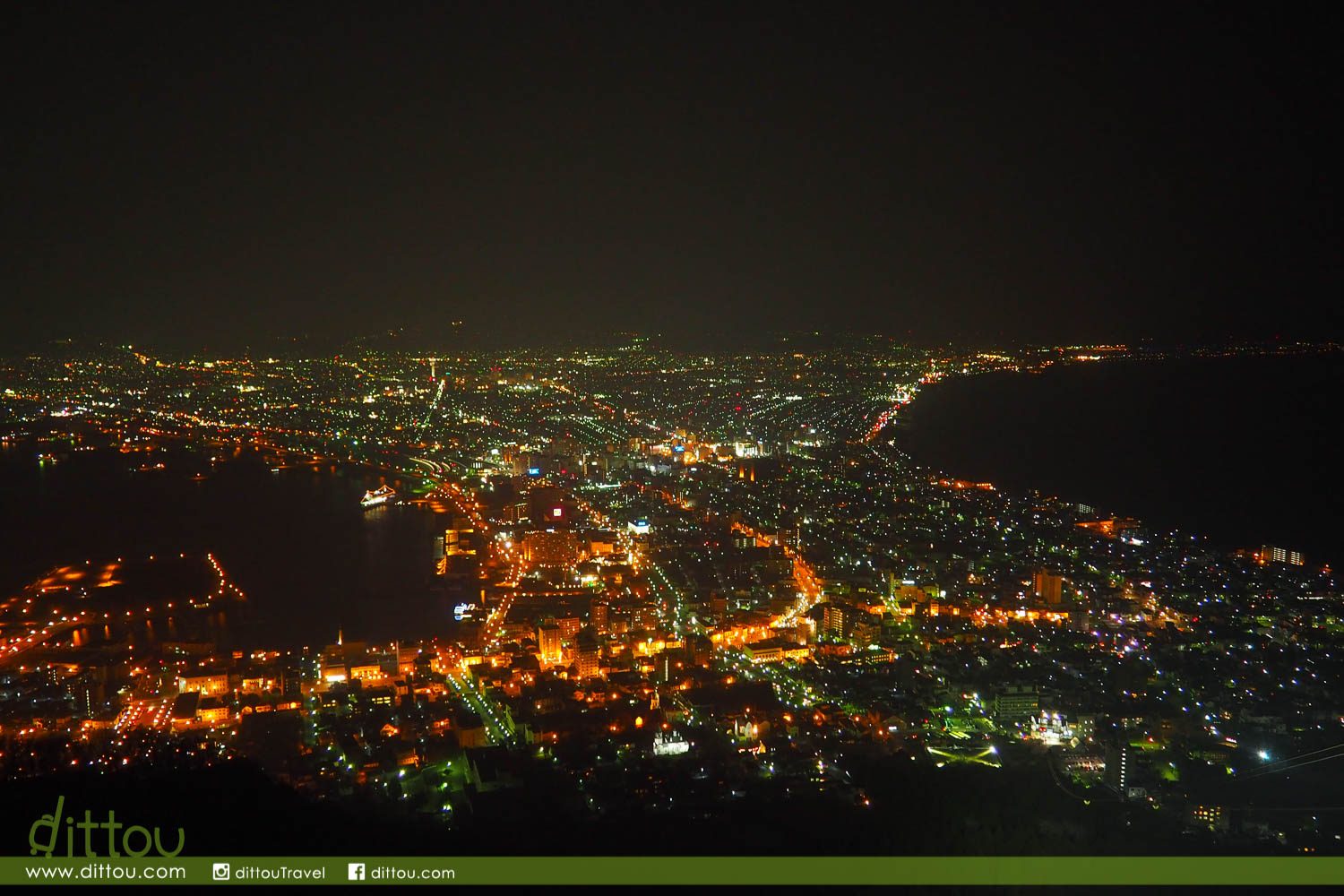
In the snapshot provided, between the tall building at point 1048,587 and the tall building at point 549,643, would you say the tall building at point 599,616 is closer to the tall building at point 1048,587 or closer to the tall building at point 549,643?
the tall building at point 549,643

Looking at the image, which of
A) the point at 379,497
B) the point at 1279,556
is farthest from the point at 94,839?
the point at 379,497

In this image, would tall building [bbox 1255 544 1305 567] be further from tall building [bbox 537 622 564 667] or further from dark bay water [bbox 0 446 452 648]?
dark bay water [bbox 0 446 452 648]

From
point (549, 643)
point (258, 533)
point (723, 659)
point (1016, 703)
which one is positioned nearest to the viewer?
point (1016, 703)

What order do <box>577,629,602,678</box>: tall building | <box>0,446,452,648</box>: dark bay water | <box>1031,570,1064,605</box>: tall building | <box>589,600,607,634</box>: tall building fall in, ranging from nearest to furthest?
<box>577,629,602,678</box>: tall building
<box>589,600,607,634</box>: tall building
<box>1031,570,1064,605</box>: tall building
<box>0,446,452,648</box>: dark bay water

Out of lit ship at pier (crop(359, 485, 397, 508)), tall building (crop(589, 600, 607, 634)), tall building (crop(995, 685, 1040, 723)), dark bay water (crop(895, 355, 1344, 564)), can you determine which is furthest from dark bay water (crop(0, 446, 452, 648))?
dark bay water (crop(895, 355, 1344, 564))

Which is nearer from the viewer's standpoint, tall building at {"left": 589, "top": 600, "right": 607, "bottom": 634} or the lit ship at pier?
tall building at {"left": 589, "top": 600, "right": 607, "bottom": 634}

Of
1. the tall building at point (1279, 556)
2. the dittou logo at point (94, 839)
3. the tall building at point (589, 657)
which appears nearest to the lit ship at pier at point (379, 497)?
the tall building at point (589, 657)

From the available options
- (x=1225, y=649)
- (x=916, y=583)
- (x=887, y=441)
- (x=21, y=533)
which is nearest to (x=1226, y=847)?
(x=1225, y=649)

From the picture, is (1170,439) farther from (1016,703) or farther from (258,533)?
(258,533)
